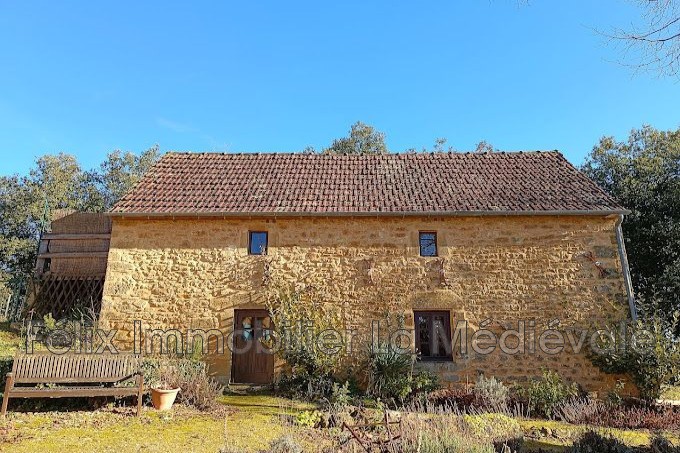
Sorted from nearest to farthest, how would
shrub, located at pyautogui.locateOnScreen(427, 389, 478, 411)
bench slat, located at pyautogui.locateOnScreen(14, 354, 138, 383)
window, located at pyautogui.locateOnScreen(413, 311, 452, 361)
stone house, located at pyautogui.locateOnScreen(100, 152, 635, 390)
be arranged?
bench slat, located at pyautogui.locateOnScreen(14, 354, 138, 383) → shrub, located at pyautogui.locateOnScreen(427, 389, 478, 411) → stone house, located at pyautogui.locateOnScreen(100, 152, 635, 390) → window, located at pyautogui.locateOnScreen(413, 311, 452, 361)

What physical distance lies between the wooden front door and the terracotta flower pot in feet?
7.54

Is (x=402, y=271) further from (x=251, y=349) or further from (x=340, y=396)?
(x=251, y=349)

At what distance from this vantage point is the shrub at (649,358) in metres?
8.62

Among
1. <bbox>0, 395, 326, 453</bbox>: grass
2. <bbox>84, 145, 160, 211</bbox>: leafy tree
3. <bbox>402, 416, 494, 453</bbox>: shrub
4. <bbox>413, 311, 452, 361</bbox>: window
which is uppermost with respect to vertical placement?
<bbox>84, 145, 160, 211</bbox>: leafy tree

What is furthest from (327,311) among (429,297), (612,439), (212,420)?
(612,439)

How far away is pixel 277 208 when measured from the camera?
1039 centimetres

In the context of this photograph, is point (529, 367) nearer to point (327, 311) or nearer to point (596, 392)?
point (596, 392)

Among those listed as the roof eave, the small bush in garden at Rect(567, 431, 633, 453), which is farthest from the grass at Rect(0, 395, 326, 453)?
the roof eave

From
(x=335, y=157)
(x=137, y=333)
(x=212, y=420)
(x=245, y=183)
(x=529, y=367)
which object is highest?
(x=335, y=157)

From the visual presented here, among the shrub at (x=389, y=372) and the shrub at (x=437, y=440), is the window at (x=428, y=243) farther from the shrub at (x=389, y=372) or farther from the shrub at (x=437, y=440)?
the shrub at (x=437, y=440)

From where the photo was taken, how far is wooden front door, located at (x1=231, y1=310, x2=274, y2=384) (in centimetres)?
1005

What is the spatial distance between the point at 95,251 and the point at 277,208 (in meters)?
7.78

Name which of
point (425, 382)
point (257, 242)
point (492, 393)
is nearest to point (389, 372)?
point (425, 382)

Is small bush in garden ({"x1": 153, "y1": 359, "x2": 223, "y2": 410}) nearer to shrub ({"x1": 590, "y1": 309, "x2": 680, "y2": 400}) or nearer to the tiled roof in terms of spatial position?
the tiled roof
